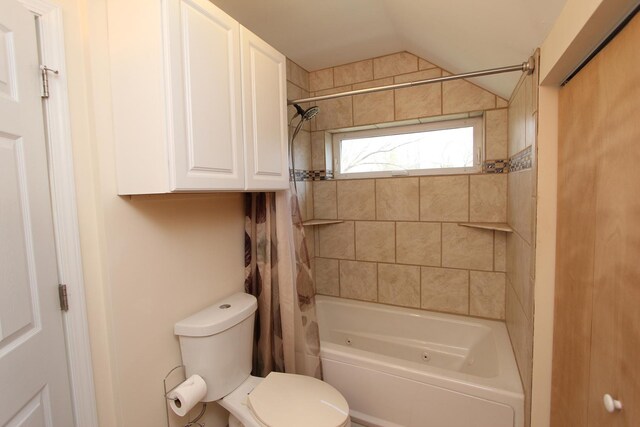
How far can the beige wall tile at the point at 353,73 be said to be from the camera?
2258 mm

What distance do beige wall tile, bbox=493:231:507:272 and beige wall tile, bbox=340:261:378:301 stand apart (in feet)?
2.74

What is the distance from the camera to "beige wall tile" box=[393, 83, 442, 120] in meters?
2.04

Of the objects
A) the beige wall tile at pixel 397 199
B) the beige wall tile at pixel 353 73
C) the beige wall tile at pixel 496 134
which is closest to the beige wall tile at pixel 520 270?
the beige wall tile at pixel 496 134

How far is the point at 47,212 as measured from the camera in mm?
939

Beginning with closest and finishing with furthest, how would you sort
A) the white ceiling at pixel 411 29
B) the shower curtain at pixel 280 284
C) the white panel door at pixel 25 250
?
the white panel door at pixel 25 250
the white ceiling at pixel 411 29
the shower curtain at pixel 280 284

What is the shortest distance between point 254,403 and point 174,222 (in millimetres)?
865

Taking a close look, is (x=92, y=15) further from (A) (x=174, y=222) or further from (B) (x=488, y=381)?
(B) (x=488, y=381)

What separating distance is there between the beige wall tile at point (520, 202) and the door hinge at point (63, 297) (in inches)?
69.3

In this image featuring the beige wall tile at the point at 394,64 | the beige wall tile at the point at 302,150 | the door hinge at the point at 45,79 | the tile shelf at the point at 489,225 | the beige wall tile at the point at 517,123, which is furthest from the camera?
the beige wall tile at the point at 302,150

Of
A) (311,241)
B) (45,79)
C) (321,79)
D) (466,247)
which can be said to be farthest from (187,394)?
(321,79)

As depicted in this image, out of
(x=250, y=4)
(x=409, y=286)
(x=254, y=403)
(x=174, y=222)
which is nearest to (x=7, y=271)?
(x=174, y=222)

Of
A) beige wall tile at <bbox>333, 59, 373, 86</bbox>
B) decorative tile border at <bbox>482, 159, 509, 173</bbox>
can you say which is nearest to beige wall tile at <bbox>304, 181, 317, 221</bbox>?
beige wall tile at <bbox>333, 59, 373, 86</bbox>

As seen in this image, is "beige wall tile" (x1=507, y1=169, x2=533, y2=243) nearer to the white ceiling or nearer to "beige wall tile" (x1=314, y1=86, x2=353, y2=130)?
the white ceiling

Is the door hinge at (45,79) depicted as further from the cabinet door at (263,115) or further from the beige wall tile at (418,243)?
the beige wall tile at (418,243)
